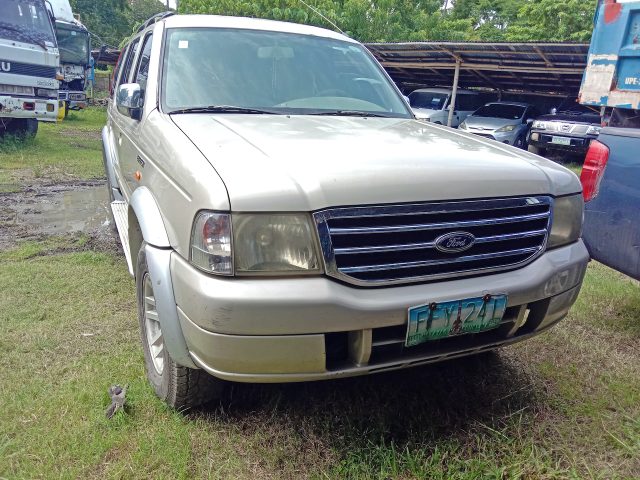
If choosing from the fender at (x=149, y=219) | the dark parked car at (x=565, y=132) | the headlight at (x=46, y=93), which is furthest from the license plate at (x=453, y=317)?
the dark parked car at (x=565, y=132)

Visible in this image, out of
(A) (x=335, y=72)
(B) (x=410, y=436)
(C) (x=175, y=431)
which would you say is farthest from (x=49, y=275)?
(B) (x=410, y=436)

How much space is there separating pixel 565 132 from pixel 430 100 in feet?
14.4

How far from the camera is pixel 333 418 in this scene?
2.39 m

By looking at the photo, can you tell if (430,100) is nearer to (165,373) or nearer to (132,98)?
(132,98)

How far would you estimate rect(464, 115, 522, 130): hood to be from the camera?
43.0 ft

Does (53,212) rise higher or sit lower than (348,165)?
lower

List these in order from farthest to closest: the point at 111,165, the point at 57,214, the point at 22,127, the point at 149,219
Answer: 1. the point at 22,127
2. the point at 57,214
3. the point at 111,165
4. the point at 149,219

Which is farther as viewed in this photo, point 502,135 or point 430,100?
point 430,100

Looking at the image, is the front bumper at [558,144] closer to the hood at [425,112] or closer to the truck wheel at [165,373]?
the hood at [425,112]

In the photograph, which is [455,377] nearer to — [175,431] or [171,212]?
[175,431]

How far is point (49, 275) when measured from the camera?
3975mm

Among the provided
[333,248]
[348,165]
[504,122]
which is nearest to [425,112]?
[504,122]

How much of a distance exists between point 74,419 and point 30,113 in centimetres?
872

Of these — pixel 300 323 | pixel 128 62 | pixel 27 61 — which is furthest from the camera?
pixel 27 61
